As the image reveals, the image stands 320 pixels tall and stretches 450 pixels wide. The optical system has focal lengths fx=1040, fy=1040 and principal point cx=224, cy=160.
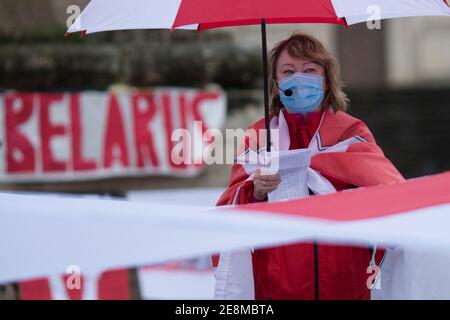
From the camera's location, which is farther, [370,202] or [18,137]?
[18,137]

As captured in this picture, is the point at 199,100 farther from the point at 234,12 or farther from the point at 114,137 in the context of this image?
the point at 234,12

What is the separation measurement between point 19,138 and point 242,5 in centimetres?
870

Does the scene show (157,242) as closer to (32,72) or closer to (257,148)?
(257,148)

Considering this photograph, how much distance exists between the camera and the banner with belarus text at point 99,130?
12.5 metres

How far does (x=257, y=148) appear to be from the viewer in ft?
13.4

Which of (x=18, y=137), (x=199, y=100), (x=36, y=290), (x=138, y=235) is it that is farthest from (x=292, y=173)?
(x=199, y=100)

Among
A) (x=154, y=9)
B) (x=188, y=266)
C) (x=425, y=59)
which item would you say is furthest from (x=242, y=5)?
(x=425, y=59)

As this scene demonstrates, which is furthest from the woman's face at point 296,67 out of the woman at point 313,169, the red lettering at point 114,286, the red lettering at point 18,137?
the red lettering at point 18,137

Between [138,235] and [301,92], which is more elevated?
[301,92]

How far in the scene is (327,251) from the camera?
3.85 meters

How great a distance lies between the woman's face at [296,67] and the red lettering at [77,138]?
885 cm

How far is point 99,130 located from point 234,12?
8.86 meters

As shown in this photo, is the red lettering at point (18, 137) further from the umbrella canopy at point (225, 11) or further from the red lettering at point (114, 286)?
the umbrella canopy at point (225, 11)

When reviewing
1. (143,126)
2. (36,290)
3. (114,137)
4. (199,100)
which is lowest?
(36,290)
